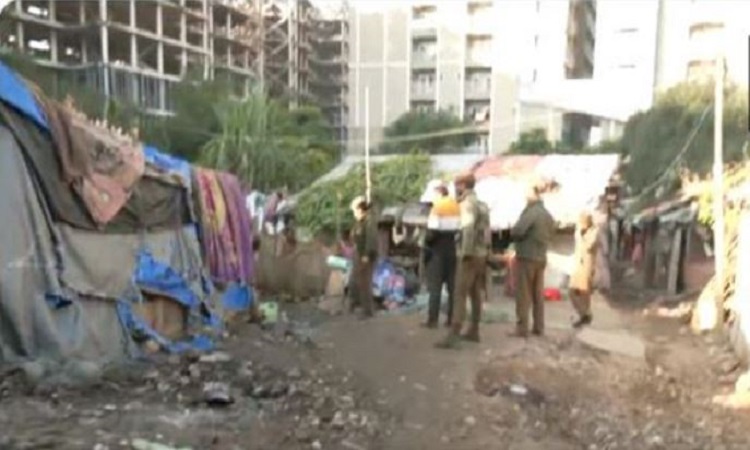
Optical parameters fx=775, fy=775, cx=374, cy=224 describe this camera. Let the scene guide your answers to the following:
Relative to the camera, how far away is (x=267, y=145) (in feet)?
69.9

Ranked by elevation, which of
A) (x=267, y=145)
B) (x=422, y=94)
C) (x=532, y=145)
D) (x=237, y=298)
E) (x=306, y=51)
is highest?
(x=306, y=51)

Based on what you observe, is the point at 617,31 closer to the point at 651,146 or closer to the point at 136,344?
the point at 136,344

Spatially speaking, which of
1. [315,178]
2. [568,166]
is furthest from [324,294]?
[315,178]

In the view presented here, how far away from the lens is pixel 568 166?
19.0m

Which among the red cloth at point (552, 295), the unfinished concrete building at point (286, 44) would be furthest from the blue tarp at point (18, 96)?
the red cloth at point (552, 295)

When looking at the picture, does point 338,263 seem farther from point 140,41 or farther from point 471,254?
point 140,41

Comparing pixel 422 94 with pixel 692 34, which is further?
pixel 422 94

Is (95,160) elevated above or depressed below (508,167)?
above

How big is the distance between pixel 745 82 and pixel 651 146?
1828 cm

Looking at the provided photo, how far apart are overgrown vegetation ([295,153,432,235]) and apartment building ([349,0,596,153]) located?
1531 mm

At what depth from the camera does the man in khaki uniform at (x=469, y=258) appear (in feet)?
25.5

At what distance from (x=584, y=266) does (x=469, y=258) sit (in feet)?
9.60

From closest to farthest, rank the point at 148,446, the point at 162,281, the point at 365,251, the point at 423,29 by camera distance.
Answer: the point at 148,446, the point at 162,281, the point at 365,251, the point at 423,29

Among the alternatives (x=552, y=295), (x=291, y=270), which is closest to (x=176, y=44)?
(x=291, y=270)
